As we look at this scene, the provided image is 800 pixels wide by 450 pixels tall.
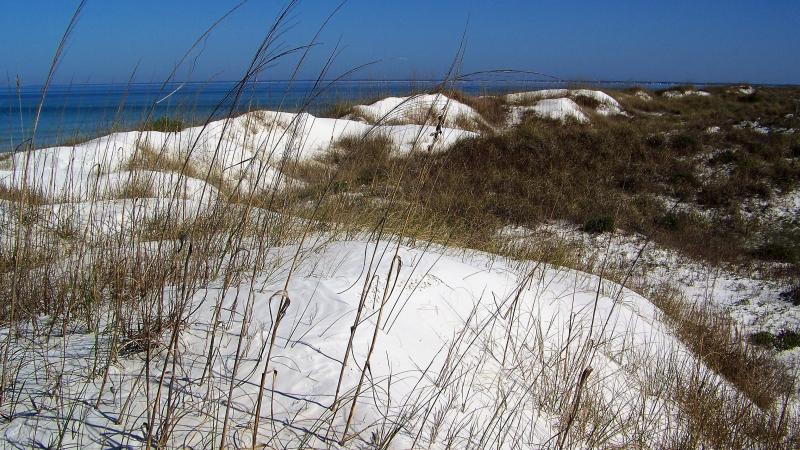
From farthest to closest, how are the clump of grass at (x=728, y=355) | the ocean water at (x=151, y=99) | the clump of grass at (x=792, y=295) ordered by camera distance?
the clump of grass at (x=792, y=295) → the clump of grass at (x=728, y=355) → the ocean water at (x=151, y=99)

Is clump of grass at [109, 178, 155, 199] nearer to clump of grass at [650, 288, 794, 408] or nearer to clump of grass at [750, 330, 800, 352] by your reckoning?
clump of grass at [650, 288, 794, 408]

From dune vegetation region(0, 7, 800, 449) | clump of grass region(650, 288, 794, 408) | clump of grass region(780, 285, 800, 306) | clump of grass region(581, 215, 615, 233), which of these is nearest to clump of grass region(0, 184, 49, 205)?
dune vegetation region(0, 7, 800, 449)

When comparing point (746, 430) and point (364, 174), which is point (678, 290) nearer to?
point (746, 430)

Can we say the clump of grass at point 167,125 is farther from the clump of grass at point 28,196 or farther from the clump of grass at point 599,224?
the clump of grass at point 599,224

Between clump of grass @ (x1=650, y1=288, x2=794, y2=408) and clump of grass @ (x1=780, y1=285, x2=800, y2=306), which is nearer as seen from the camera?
clump of grass @ (x1=650, y1=288, x2=794, y2=408)

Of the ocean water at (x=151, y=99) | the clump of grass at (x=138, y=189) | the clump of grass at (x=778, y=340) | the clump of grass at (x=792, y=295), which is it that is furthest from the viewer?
the clump of grass at (x=792, y=295)

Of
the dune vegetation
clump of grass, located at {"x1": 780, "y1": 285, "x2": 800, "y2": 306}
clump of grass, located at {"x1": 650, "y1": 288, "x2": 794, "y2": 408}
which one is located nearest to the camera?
the dune vegetation

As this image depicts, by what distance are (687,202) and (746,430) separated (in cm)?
838

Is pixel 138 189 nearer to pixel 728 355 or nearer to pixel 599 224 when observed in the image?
pixel 728 355

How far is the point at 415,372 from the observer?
7.30ft

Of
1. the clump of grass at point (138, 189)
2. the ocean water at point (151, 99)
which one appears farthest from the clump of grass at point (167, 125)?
the clump of grass at point (138, 189)

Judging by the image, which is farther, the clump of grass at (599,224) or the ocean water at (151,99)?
the clump of grass at (599,224)

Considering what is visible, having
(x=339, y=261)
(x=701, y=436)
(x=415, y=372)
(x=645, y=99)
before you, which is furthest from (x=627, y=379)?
(x=645, y=99)

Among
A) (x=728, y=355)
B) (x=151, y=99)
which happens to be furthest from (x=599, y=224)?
(x=151, y=99)
